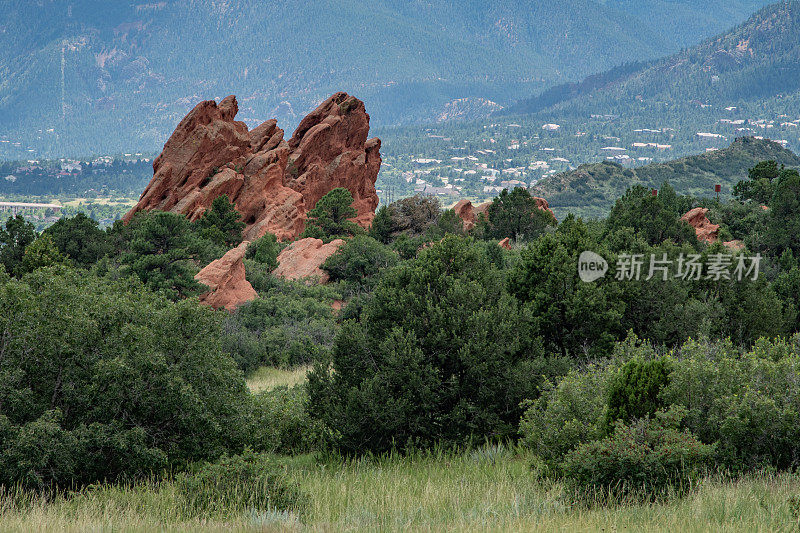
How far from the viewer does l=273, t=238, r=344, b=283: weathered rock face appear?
44.7 meters

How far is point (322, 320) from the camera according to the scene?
3419cm

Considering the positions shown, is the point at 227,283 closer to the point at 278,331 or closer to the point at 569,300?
the point at 278,331

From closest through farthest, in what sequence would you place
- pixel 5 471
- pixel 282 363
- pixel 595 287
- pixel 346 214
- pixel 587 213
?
pixel 5 471
pixel 595 287
pixel 282 363
pixel 346 214
pixel 587 213

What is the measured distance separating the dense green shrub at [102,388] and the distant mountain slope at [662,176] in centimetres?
11978

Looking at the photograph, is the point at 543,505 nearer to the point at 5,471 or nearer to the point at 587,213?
the point at 5,471

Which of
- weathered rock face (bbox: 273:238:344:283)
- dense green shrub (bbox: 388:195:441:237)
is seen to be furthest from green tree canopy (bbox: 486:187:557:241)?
weathered rock face (bbox: 273:238:344:283)

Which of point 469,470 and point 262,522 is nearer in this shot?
point 262,522

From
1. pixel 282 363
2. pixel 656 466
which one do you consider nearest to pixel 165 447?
pixel 656 466

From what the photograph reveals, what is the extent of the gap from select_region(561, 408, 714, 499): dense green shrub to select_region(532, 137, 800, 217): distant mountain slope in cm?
12063

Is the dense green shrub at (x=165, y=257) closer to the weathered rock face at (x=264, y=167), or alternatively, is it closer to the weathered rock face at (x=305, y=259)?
the weathered rock face at (x=305, y=259)

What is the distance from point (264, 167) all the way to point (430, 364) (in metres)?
53.8

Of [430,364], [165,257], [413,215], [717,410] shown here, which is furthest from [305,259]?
[717,410]

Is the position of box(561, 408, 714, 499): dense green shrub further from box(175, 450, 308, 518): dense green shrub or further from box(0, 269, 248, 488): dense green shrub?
box(0, 269, 248, 488): dense green shrub

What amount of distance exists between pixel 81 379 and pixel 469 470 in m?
6.37
